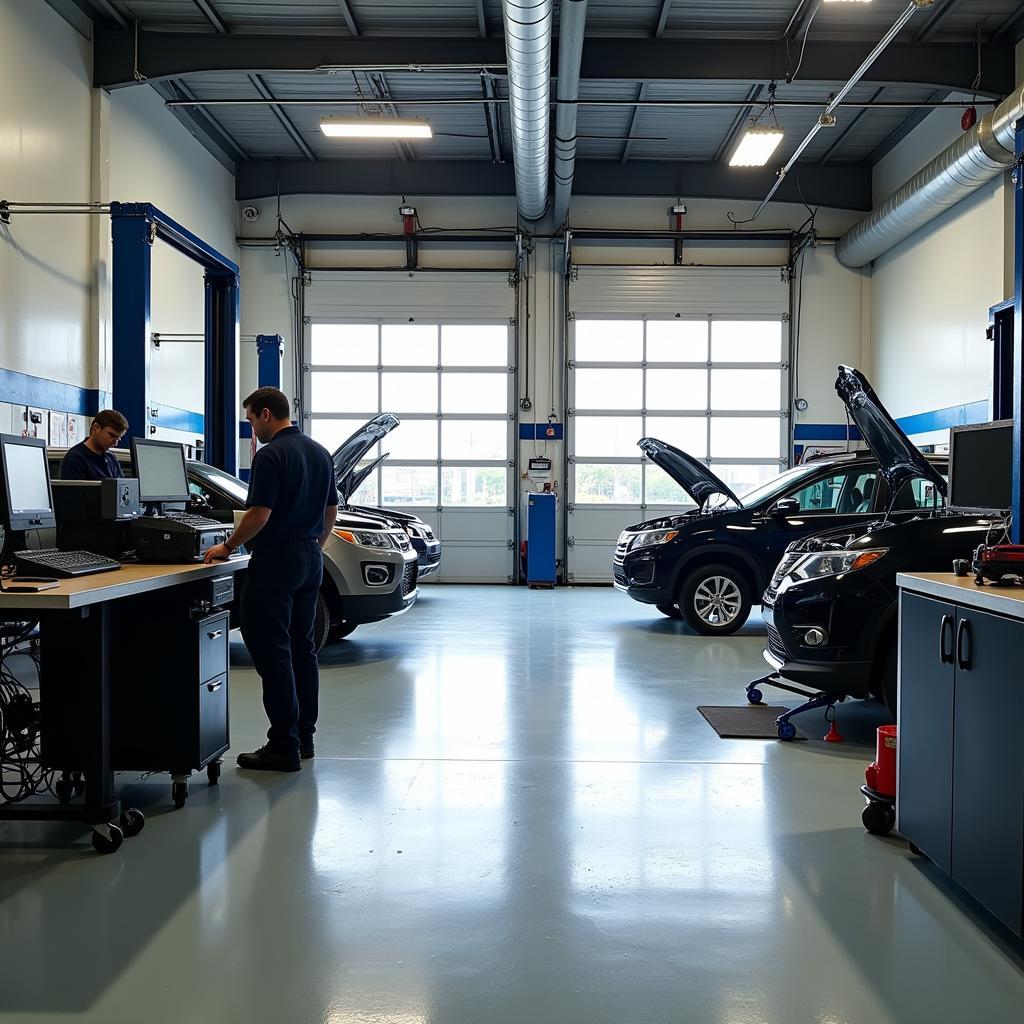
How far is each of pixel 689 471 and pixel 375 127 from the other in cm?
494

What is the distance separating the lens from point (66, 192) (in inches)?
349

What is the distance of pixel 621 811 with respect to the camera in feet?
12.3

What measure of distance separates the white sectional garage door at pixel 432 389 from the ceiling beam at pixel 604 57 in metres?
4.27

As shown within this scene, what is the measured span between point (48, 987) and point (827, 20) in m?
10.2

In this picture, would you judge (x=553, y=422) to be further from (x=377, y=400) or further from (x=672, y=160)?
(x=672, y=160)

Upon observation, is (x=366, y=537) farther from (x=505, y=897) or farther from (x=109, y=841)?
(x=505, y=897)

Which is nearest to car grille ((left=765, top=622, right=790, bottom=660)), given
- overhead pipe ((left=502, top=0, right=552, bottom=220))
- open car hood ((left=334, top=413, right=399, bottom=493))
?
open car hood ((left=334, top=413, right=399, bottom=493))

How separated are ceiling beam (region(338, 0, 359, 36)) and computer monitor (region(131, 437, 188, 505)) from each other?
20.5 feet

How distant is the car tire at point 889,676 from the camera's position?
4609 mm

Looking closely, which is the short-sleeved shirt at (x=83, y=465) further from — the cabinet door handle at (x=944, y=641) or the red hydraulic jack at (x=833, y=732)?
the cabinet door handle at (x=944, y=641)

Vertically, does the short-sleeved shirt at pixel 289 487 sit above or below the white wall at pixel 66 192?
below

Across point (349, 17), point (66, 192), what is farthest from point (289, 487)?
point (349, 17)

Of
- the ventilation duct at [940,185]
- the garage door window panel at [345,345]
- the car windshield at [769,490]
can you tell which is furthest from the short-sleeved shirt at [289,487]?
the garage door window panel at [345,345]

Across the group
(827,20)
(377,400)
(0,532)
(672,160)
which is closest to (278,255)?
(377,400)
